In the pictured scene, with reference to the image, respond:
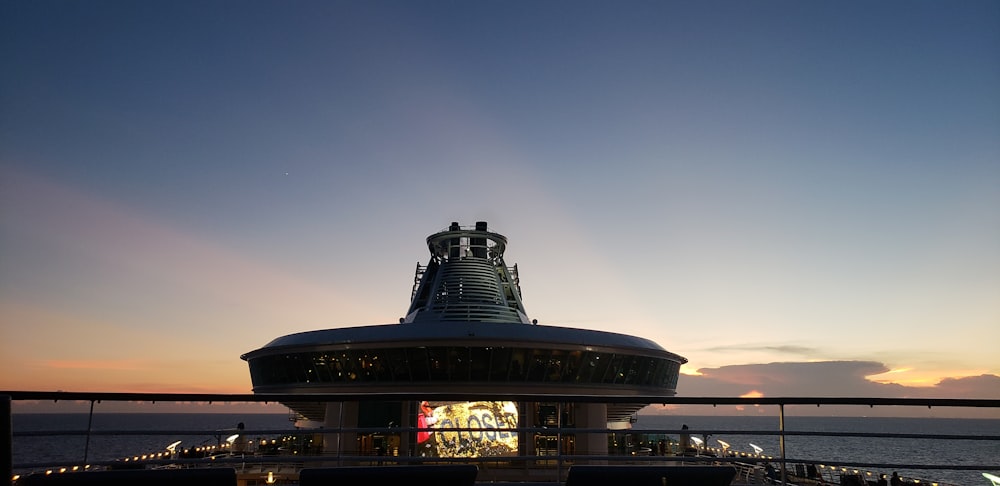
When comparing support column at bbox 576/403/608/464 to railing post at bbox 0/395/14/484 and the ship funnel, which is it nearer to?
the ship funnel

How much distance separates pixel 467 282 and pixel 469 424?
75.0ft

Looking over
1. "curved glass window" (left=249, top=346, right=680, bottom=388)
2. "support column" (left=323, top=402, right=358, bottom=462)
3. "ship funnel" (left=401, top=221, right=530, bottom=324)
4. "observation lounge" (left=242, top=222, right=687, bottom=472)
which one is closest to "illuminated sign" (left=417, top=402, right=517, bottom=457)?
"observation lounge" (left=242, top=222, right=687, bottom=472)

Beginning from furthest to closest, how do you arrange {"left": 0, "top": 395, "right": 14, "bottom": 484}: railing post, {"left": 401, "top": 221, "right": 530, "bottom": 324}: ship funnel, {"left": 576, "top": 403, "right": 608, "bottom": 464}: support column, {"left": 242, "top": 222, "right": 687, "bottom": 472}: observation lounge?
{"left": 401, "top": 221, "right": 530, "bottom": 324}: ship funnel
{"left": 576, "top": 403, "right": 608, "bottom": 464}: support column
{"left": 242, "top": 222, "right": 687, "bottom": 472}: observation lounge
{"left": 0, "top": 395, "right": 14, "bottom": 484}: railing post

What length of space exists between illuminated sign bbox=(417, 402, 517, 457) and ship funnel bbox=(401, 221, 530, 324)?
15.6 m

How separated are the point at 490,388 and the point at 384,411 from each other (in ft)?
19.7

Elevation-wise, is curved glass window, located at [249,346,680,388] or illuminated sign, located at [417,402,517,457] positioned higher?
curved glass window, located at [249,346,680,388]

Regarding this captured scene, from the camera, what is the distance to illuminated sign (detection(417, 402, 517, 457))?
109ft

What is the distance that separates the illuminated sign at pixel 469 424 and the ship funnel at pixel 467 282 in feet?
51.3

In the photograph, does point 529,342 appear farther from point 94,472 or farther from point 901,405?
point 94,472

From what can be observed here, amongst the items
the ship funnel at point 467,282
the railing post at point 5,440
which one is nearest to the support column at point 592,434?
the ship funnel at point 467,282

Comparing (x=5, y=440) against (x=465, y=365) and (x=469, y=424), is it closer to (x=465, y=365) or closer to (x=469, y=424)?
(x=469, y=424)

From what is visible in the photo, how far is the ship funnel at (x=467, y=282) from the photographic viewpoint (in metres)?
53.9

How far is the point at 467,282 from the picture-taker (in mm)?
56031

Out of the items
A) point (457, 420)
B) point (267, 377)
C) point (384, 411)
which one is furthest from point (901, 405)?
point (267, 377)
